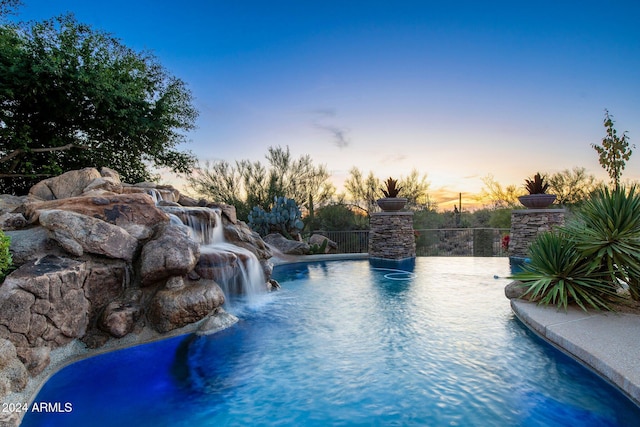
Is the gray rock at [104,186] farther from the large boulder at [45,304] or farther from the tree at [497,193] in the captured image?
the tree at [497,193]

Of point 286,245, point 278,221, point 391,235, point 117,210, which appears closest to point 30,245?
point 117,210

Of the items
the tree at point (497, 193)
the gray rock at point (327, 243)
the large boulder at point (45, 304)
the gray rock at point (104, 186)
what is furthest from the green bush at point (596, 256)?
the tree at point (497, 193)

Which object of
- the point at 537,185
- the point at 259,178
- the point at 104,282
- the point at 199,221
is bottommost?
the point at 104,282

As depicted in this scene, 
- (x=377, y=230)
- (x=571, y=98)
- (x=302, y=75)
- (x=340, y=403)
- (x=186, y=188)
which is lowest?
(x=340, y=403)

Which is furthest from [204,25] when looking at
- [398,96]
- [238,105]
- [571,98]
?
[571,98]

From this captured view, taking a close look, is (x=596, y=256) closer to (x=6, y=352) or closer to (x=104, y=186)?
(x=6, y=352)

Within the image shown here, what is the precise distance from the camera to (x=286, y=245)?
1401cm

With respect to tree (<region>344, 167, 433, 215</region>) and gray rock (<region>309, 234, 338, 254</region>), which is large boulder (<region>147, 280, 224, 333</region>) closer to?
gray rock (<region>309, 234, 338, 254</region>)

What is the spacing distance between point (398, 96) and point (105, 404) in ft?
37.8

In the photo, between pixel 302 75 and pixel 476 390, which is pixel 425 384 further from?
pixel 302 75

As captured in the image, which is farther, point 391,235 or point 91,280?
point 391,235

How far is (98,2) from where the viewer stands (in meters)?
10.8

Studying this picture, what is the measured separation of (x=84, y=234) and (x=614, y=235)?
7260 mm

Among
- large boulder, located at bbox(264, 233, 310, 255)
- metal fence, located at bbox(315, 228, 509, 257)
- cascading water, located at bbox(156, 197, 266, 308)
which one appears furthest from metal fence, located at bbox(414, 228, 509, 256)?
cascading water, located at bbox(156, 197, 266, 308)
